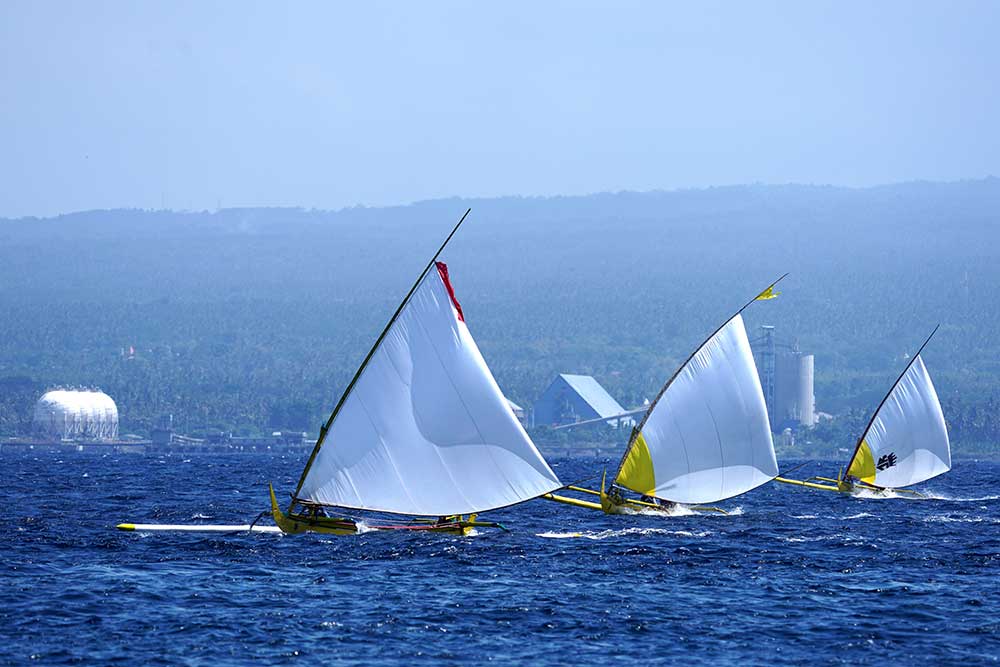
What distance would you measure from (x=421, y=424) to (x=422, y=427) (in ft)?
0.38

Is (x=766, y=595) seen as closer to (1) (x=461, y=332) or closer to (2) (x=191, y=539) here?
(1) (x=461, y=332)

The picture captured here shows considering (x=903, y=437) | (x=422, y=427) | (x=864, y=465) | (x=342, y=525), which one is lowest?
(x=342, y=525)

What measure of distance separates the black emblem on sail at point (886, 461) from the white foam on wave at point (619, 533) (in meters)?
34.1

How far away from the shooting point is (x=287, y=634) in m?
37.1

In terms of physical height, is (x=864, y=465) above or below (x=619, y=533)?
above

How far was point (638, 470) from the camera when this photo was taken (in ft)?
218

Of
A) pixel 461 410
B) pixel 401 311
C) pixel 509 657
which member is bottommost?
pixel 509 657

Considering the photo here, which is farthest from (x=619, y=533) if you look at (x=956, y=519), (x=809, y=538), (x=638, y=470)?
(x=956, y=519)

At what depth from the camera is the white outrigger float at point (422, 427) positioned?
5206cm

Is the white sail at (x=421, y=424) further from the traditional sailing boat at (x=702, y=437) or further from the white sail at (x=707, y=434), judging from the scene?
the white sail at (x=707, y=434)

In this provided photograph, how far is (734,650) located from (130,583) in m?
18.5

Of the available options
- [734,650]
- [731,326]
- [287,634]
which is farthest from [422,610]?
[731,326]

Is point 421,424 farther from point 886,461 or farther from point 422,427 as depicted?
point 886,461

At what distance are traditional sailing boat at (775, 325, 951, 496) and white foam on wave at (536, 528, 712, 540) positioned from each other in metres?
31.8
